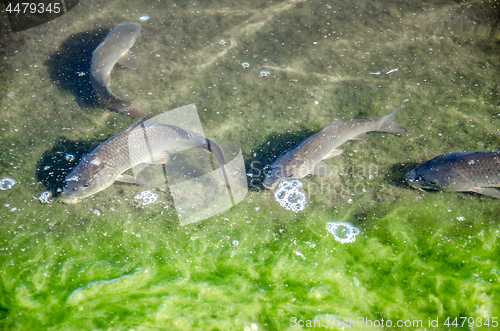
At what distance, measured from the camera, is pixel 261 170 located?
4.65 metres

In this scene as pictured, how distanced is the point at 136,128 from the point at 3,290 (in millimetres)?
2331

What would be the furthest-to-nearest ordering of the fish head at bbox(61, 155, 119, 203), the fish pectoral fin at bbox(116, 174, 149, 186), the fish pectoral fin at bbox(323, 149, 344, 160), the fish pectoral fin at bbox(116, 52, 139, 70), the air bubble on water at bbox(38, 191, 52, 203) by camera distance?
1. the fish pectoral fin at bbox(116, 52, 139, 70)
2. the fish pectoral fin at bbox(323, 149, 344, 160)
3. the fish pectoral fin at bbox(116, 174, 149, 186)
4. the air bubble on water at bbox(38, 191, 52, 203)
5. the fish head at bbox(61, 155, 119, 203)

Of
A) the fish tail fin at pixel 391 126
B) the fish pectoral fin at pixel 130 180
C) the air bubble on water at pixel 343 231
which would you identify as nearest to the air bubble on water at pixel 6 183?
the fish pectoral fin at pixel 130 180

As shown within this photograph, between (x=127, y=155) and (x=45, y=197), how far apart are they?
3.81 ft

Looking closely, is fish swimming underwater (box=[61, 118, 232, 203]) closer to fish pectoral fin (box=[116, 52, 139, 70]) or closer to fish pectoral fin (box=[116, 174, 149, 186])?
fish pectoral fin (box=[116, 174, 149, 186])

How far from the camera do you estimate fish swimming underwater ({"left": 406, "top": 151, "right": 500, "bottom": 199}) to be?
429 centimetres

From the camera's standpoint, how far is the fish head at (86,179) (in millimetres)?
4066

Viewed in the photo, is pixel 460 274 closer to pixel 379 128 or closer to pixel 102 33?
pixel 379 128

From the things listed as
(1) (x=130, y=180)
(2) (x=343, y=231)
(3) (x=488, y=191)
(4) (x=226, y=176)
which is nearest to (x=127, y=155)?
(1) (x=130, y=180)

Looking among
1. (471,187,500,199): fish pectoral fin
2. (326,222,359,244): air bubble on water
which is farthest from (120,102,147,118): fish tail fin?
(471,187,500,199): fish pectoral fin

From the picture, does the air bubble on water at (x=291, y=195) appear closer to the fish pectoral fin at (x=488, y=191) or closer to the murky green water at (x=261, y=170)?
the murky green water at (x=261, y=170)

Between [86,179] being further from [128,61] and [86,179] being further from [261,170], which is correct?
[128,61]

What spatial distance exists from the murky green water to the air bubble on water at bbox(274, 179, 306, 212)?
9cm

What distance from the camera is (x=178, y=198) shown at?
14.4 feet
